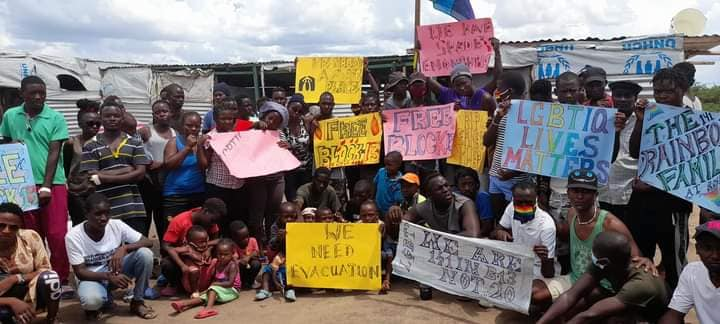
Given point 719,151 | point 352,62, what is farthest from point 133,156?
point 719,151

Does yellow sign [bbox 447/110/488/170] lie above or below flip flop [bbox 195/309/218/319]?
above

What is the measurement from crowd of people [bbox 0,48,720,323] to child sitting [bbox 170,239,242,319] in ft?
0.05

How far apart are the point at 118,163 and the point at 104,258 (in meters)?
0.86

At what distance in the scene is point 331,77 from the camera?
7.69m

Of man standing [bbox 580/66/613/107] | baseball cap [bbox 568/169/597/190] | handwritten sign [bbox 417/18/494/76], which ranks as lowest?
baseball cap [bbox 568/169/597/190]

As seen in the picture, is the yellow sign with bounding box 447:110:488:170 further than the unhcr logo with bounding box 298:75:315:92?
No

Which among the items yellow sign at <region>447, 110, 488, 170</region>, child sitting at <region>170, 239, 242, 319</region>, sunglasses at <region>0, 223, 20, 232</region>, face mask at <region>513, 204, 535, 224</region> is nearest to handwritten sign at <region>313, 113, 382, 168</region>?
yellow sign at <region>447, 110, 488, 170</region>

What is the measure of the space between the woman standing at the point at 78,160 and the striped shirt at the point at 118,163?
8.0 inches

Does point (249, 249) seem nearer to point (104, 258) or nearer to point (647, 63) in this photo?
point (104, 258)

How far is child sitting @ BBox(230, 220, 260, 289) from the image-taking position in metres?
5.49

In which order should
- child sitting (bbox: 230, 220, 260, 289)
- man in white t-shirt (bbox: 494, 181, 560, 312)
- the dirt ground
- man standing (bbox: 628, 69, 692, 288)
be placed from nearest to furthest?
man standing (bbox: 628, 69, 692, 288) → man in white t-shirt (bbox: 494, 181, 560, 312) → the dirt ground → child sitting (bbox: 230, 220, 260, 289)

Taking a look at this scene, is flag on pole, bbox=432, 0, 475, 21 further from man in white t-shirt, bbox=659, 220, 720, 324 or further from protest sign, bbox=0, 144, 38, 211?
protest sign, bbox=0, 144, 38, 211

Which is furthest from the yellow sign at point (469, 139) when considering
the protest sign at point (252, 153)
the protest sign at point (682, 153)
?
the protest sign at point (252, 153)

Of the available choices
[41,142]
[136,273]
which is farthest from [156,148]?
[136,273]
